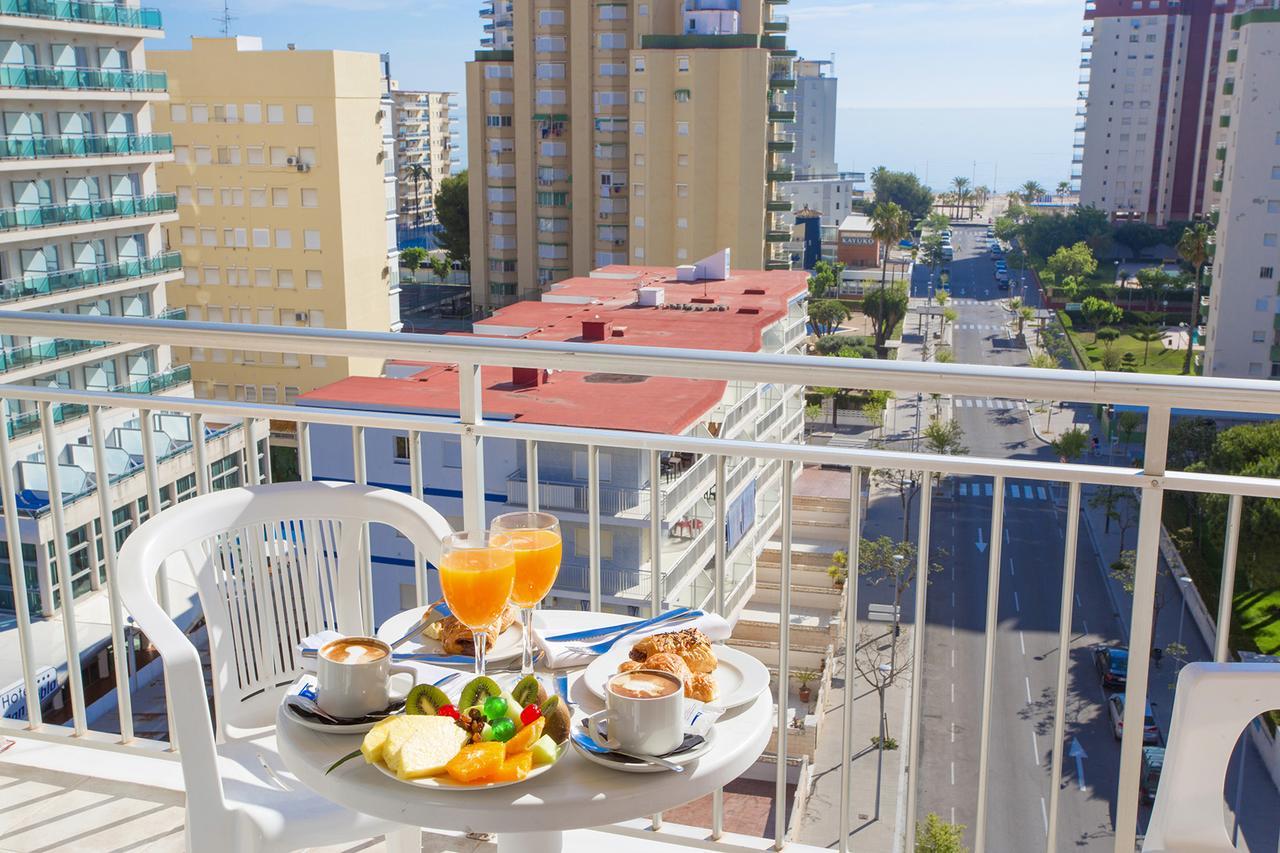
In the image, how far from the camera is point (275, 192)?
111 ft

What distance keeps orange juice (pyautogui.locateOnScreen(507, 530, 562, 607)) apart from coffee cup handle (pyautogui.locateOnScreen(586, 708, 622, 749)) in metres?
0.16

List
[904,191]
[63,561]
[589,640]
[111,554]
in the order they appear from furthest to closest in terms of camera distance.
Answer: [904,191] < [63,561] < [111,554] < [589,640]

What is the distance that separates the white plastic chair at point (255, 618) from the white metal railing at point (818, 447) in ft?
1.13

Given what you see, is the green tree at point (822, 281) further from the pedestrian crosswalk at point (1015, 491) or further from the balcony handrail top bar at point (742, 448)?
the balcony handrail top bar at point (742, 448)

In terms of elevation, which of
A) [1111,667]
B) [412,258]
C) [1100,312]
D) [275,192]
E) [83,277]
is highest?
[275,192]

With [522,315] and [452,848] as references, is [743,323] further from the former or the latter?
[452,848]

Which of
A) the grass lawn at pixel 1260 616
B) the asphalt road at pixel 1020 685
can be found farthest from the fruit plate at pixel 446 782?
the grass lawn at pixel 1260 616

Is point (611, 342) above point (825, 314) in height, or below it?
above

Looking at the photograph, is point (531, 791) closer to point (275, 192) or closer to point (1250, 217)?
point (275, 192)

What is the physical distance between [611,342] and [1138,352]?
41.8 metres

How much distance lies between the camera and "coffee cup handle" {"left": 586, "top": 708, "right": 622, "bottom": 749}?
1.33m

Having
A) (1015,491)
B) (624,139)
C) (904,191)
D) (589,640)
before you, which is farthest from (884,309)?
(589,640)

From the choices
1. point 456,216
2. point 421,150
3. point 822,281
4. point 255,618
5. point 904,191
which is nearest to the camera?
point 255,618

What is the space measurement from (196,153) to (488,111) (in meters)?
15.7
